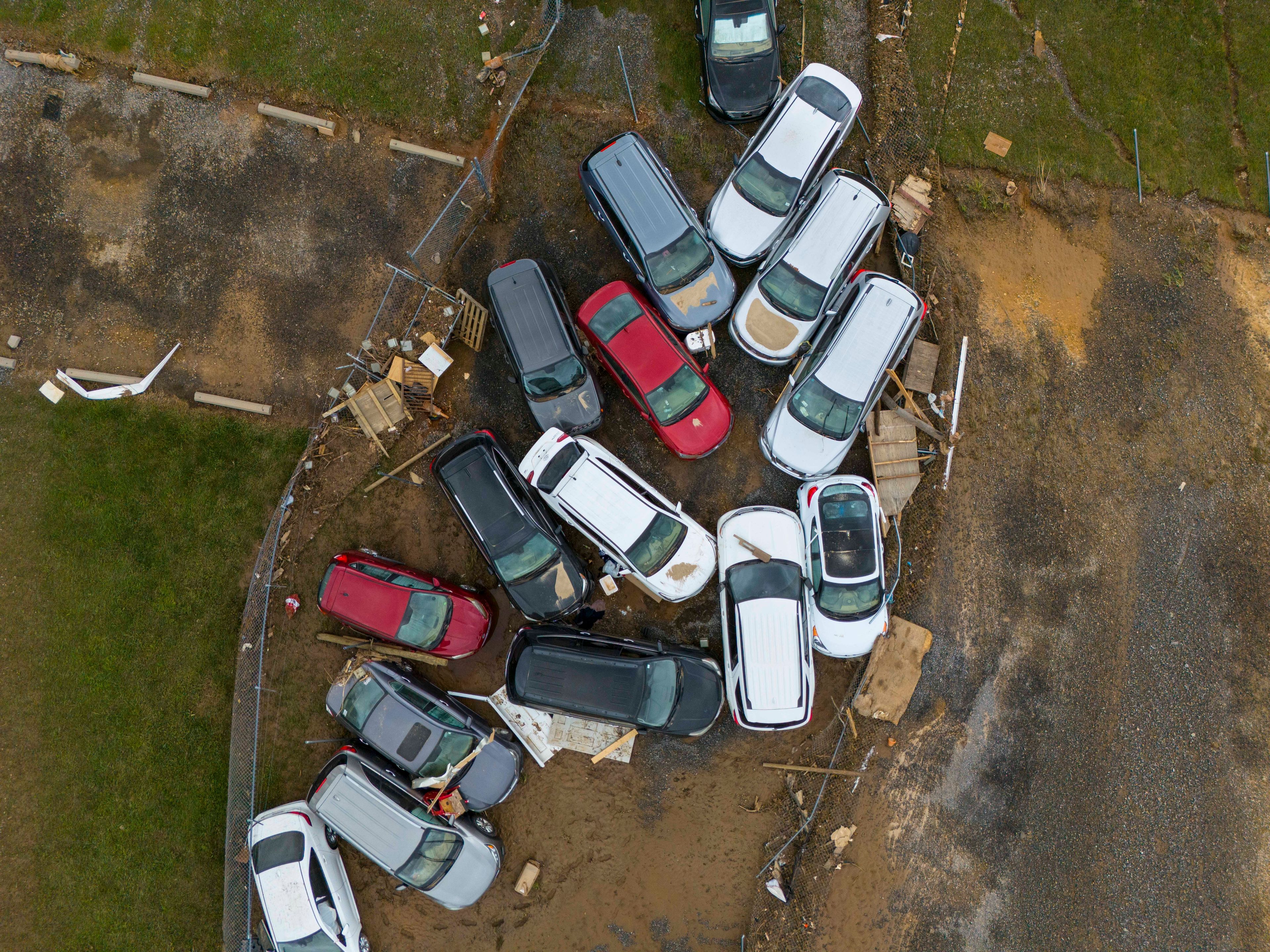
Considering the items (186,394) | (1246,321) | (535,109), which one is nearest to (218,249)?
(186,394)

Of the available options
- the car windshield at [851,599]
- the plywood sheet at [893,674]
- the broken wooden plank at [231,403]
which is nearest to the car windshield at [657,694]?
the car windshield at [851,599]

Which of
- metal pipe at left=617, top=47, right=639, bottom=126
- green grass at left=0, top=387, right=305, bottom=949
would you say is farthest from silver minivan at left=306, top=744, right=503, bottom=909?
metal pipe at left=617, top=47, right=639, bottom=126

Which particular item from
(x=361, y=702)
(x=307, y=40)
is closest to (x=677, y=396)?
(x=361, y=702)

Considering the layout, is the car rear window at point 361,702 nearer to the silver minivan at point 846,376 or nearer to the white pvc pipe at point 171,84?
the silver minivan at point 846,376

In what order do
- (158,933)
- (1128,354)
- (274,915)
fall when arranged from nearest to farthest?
(274,915), (158,933), (1128,354)

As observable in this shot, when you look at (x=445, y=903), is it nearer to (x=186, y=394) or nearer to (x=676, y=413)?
(x=676, y=413)

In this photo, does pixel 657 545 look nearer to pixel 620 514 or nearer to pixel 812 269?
pixel 620 514

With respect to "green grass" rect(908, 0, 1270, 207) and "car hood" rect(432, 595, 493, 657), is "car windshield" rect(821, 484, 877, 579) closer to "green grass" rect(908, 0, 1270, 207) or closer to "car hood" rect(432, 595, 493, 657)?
→ "car hood" rect(432, 595, 493, 657)
